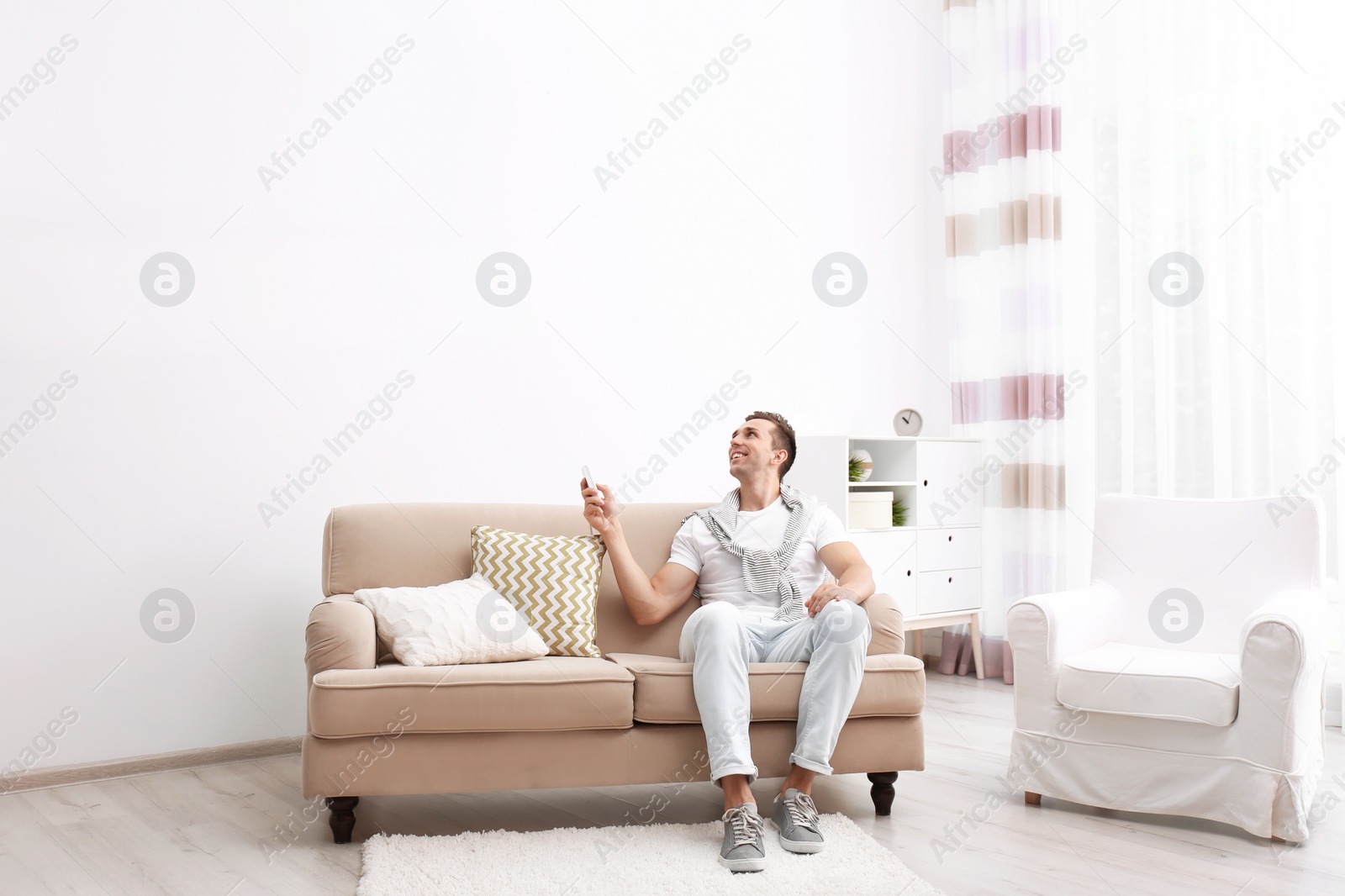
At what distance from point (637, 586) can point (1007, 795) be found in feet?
3.83

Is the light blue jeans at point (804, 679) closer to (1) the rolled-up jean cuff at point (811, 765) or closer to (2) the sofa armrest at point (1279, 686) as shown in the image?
(1) the rolled-up jean cuff at point (811, 765)

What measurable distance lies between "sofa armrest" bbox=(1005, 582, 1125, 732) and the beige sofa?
Answer: 1.02ft

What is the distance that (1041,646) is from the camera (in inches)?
108

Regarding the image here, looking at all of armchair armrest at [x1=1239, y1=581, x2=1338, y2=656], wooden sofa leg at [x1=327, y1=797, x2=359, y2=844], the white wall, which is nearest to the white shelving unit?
the white wall

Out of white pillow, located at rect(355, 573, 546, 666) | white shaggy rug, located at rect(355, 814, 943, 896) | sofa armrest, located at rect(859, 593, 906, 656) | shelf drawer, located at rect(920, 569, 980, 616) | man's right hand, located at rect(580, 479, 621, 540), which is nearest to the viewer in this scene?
white shaggy rug, located at rect(355, 814, 943, 896)

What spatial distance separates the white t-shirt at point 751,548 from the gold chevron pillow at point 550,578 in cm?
27

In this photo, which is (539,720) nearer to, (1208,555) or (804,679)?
(804,679)

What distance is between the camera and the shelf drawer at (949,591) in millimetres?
4363

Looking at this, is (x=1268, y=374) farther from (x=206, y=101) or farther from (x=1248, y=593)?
(x=206, y=101)

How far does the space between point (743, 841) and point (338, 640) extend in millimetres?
1049

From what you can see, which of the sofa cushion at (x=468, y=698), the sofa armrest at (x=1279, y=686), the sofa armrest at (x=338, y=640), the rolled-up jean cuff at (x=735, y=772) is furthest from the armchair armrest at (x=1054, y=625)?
the sofa armrest at (x=338, y=640)

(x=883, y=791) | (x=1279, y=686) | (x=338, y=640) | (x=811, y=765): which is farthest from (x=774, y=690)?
(x=1279, y=686)

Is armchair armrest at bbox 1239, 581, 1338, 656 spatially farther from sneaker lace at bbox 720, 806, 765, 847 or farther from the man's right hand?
the man's right hand

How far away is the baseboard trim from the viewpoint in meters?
2.89
